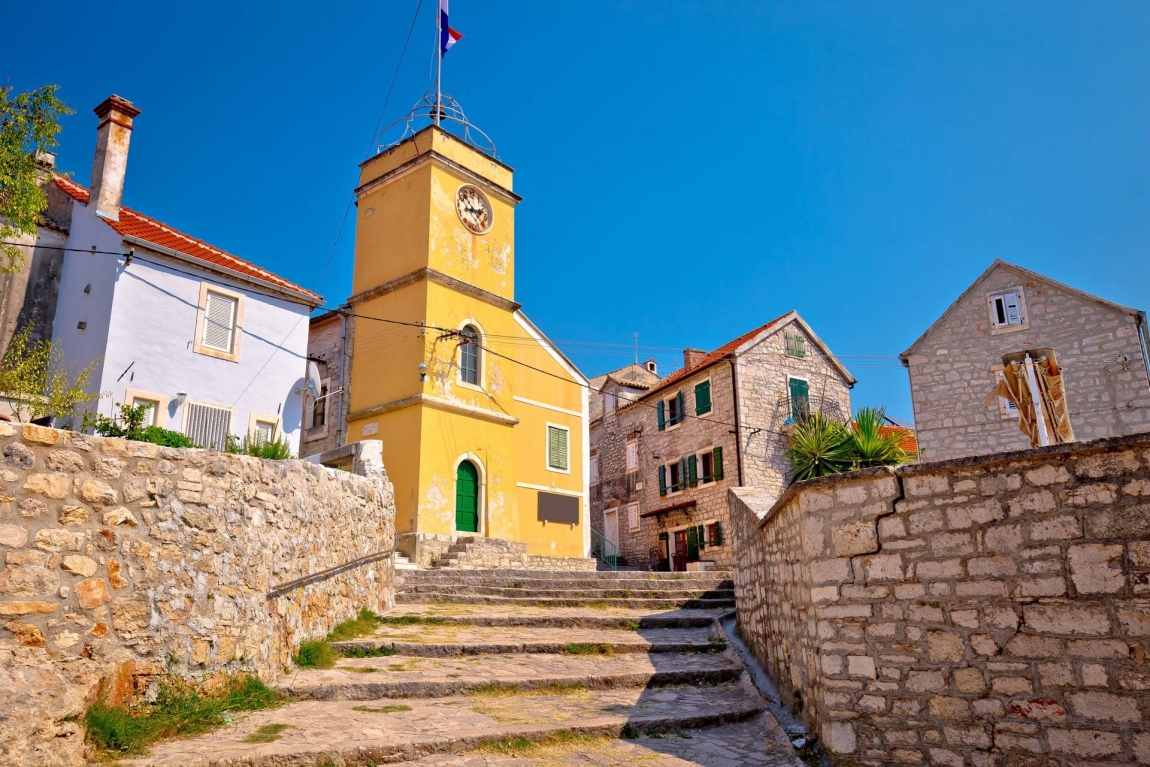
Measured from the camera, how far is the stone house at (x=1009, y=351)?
18.8 m

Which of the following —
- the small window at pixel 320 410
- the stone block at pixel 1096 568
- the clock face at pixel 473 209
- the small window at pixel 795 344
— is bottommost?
the stone block at pixel 1096 568

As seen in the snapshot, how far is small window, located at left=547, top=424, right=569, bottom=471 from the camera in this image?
23594mm

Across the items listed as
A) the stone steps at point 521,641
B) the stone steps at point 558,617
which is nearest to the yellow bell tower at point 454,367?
the stone steps at point 558,617

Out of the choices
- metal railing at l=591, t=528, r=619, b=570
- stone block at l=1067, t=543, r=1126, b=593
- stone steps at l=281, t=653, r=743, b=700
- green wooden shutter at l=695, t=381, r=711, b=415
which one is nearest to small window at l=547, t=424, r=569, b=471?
green wooden shutter at l=695, t=381, r=711, b=415

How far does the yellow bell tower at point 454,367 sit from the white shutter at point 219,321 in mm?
4863

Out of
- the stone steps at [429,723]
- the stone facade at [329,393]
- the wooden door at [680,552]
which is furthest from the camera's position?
the wooden door at [680,552]

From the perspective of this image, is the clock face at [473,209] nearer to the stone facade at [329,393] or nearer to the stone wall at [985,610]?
the stone facade at [329,393]

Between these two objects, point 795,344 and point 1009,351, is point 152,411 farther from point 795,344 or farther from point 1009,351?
point 795,344

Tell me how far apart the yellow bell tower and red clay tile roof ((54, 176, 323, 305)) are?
3484mm

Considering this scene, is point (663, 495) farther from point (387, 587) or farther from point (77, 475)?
point (77, 475)

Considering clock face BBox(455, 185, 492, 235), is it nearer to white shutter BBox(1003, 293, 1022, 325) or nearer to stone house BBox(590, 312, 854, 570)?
stone house BBox(590, 312, 854, 570)

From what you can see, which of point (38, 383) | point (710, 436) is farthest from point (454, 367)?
point (710, 436)

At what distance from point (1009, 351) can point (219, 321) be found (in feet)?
57.9

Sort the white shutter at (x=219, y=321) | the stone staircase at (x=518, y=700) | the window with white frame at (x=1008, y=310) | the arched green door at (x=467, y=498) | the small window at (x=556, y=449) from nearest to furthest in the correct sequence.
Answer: the stone staircase at (x=518, y=700)
the white shutter at (x=219, y=321)
the arched green door at (x=467, y=498)
the window with white frame at (x=1008, y=310)
the small window at (x=556, y=449)
